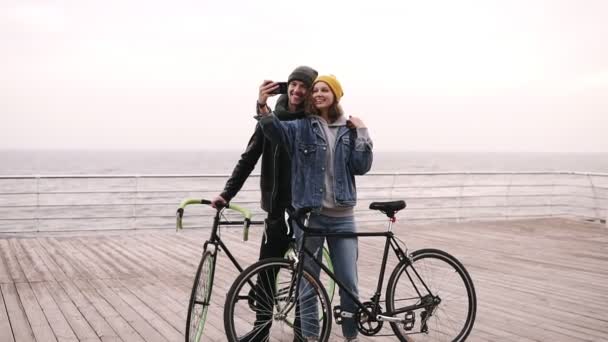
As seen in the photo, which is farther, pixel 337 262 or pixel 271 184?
pixel 271 184

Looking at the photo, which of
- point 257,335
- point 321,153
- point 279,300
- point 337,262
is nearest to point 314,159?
point 321,153

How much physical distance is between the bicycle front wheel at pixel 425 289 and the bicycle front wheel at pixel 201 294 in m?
0.90

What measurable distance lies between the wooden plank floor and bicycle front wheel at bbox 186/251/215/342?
698 mm

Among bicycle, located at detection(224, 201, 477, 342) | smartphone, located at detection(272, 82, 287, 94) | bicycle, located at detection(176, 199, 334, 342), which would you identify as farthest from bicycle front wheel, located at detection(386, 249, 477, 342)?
smartphone, located at detection(272, 82, 287, 94)

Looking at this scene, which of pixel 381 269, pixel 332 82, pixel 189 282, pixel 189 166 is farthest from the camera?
pixel 189 166

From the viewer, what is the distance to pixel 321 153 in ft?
10.8

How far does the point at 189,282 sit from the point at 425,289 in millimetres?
2797

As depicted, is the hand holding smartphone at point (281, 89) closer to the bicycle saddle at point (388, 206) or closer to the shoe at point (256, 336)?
the bicycle saddle at point (388, 206)

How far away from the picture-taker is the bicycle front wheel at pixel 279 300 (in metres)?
3.07

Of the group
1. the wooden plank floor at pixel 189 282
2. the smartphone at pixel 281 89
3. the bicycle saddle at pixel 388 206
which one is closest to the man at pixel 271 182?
the smartphone at pixel 281 89

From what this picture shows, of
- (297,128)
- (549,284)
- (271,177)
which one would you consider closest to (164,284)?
Answer: (271,177)

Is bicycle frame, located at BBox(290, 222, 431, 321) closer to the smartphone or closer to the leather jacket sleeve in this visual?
the leather jacket sleeve

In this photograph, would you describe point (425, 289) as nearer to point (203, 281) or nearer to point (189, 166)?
point (203, 281)

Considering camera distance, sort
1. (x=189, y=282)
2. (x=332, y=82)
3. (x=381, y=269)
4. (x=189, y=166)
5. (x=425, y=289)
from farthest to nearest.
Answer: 1. (x=189, y=166)
2. (x=189, y=282)
3. (x=425, y=289)
4. (x=381, y=269)
5. (x=332, y=82)
